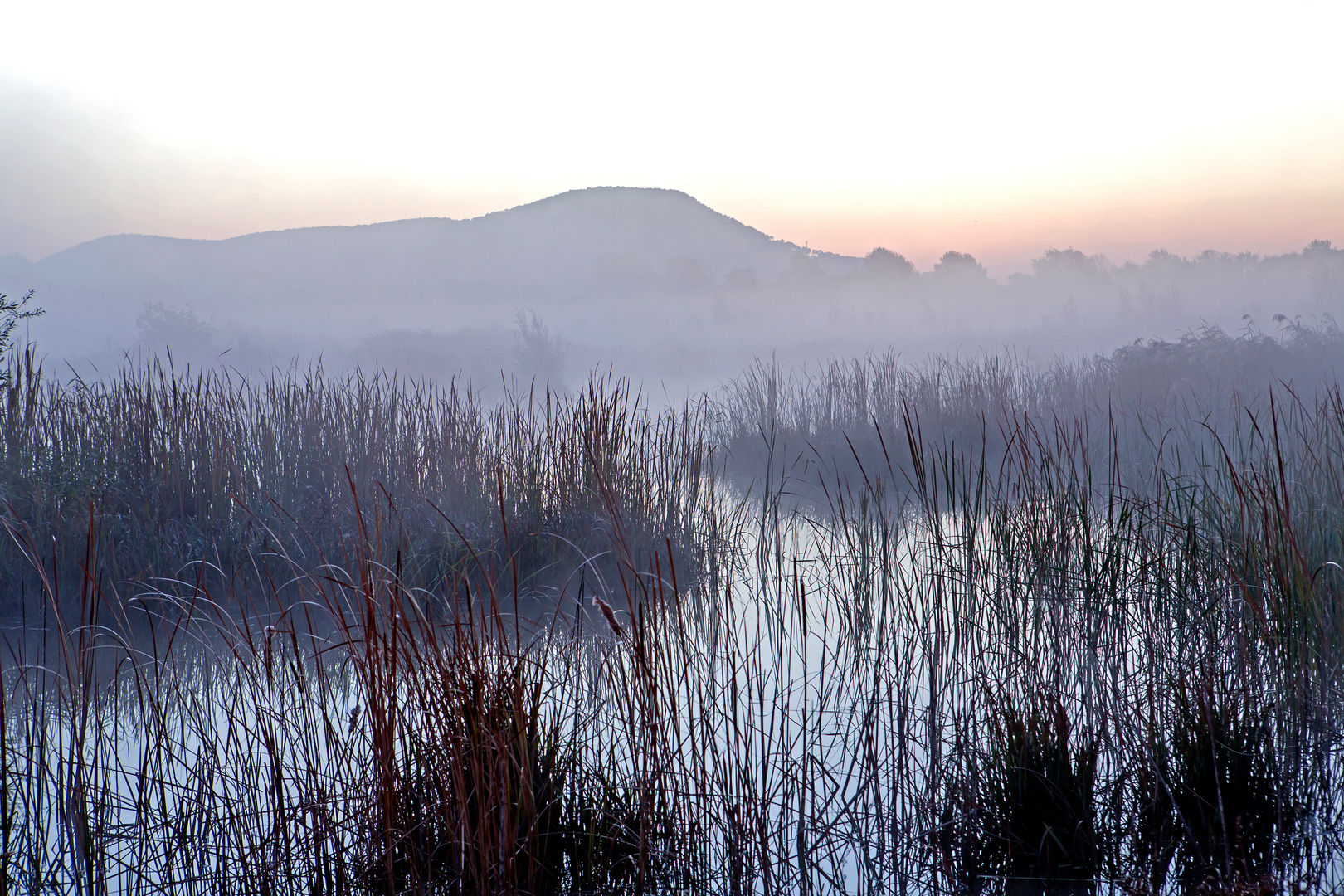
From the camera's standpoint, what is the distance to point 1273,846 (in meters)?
1.40

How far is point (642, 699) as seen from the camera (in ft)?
4.17

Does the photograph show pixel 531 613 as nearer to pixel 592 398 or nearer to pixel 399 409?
pixel 592 398

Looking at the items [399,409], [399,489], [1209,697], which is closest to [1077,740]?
[1209,697]

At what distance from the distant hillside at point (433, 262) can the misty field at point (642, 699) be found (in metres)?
54.0

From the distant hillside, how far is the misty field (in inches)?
2126

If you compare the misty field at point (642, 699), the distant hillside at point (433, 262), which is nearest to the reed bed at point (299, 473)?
the misty field at point (642, 699)

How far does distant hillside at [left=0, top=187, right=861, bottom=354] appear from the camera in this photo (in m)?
57.0

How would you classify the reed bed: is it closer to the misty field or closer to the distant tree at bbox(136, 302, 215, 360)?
the misty field

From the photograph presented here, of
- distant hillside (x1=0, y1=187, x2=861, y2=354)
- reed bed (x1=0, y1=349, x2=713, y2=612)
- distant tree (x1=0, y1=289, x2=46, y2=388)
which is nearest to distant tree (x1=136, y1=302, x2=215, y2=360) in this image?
distant hillside (x1=0, y1=187, x2=861, y2=354)

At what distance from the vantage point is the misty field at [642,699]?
1.27m

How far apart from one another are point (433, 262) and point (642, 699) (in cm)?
7944

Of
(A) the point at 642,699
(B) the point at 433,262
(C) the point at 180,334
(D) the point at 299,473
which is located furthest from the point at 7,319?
(B) the point at 433,262

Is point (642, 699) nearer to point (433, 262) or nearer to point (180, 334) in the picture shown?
point (180, 334)

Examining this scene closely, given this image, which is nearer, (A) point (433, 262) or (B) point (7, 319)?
(B) point (7, 319)
